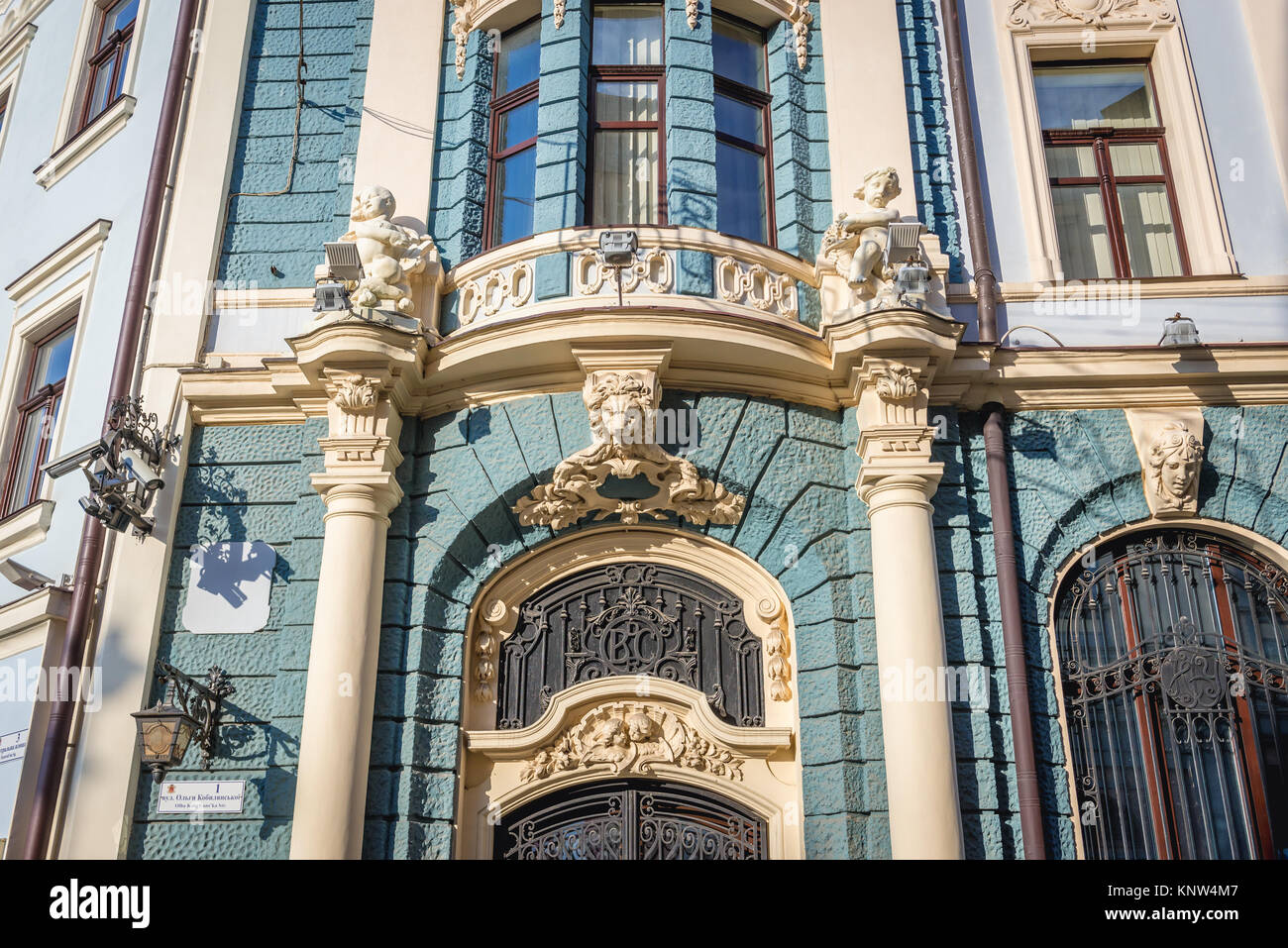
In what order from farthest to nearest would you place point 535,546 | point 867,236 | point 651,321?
point 867,236 → point 535,546 → point 651,321

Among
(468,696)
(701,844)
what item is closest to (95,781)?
(468,696)

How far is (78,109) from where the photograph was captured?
12422mm

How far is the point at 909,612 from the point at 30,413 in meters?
7.74

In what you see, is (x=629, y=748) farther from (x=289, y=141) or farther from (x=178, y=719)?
(x=289, y=141)

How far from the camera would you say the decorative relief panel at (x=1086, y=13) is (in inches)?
428

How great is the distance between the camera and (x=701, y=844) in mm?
8398

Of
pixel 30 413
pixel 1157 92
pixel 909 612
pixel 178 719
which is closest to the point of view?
pixel 178 719

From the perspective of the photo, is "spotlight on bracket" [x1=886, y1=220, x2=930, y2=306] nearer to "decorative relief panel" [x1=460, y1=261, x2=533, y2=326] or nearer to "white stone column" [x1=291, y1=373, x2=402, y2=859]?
"decorative relief panel" [x1=460, y1=261, x2=533, y2=326]

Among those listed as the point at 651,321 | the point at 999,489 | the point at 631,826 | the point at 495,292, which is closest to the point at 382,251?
the point at 495,292

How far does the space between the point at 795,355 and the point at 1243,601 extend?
11.6 ft

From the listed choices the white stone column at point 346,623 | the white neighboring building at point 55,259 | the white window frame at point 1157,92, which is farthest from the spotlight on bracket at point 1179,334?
the white neighboring building at point 55,259

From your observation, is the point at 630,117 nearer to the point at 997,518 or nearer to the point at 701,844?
the point at 997,518

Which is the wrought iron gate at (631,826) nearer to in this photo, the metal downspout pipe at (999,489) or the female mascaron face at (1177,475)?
the metal downspout pipe at (999,489)

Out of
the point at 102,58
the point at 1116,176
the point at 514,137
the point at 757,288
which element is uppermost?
the point at 102,58
